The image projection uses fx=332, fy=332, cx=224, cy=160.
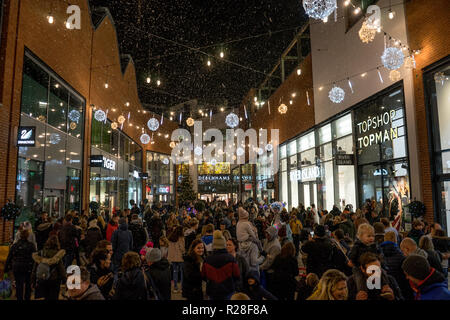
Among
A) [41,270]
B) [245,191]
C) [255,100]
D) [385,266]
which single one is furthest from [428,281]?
[245,191]

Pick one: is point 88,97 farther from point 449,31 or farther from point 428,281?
point 428,281

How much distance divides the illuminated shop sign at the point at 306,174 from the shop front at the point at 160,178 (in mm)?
17343

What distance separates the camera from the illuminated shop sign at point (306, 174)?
71.3 ft

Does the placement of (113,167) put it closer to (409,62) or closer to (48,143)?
(48,143)

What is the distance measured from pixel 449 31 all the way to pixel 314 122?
1147 centimetres

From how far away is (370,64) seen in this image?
14547 millimetres

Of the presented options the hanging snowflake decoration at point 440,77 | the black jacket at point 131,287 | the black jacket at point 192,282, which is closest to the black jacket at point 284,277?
the black jacket at point 192,282

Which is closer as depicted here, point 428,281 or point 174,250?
point 428,281

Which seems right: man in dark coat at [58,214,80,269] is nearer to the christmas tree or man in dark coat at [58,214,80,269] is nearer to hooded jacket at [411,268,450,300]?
hooded jacket at [411,268,450,300]

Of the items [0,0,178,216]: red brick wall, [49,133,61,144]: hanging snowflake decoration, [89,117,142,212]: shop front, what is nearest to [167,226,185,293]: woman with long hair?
[0,0,178,216]: red brick wall

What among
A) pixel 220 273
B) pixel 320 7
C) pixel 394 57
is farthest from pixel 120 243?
pixel 394 57

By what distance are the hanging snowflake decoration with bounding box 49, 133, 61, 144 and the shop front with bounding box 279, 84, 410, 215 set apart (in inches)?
506

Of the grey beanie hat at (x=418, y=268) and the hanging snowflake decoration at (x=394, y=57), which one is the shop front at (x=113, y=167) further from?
the grey beanie hat at (x=418, y=268)

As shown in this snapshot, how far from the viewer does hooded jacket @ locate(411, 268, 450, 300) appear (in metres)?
3.00
